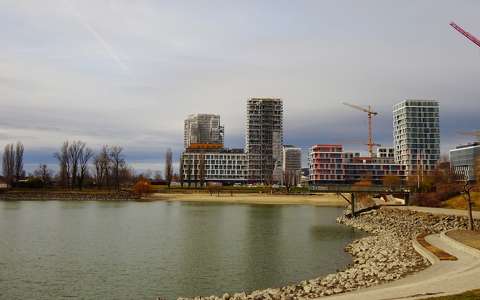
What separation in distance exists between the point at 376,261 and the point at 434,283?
1238cm

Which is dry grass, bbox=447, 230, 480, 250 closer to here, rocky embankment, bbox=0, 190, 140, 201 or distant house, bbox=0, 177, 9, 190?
rocky embankment, bbox=0, 190, 140, 201

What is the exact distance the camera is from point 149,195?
16900 cm

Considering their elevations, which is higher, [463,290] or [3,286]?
[463,290]

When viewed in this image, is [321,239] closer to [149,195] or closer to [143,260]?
[143,260]

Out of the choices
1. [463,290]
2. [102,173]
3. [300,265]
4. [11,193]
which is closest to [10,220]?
[300,265]

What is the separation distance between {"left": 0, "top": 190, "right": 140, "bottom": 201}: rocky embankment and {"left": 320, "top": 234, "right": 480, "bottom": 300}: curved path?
140 meters

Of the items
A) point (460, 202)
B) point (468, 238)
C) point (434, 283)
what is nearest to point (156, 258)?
point (434, 283)

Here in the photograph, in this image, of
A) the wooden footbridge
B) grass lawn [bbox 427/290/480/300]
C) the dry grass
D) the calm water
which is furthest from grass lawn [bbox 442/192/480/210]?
grass lawn [bbox 427/290/480/300]

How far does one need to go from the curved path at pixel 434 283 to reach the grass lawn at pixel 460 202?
56813 mm

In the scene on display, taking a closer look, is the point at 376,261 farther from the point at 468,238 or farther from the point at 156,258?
the point at 156,258

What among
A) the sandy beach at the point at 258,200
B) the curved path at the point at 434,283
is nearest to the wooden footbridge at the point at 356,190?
the sandy beach at the point at 258,200

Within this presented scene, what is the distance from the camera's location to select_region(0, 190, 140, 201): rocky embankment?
15262 cm

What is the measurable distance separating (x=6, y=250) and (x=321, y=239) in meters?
36.3

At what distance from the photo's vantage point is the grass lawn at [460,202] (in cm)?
8231
